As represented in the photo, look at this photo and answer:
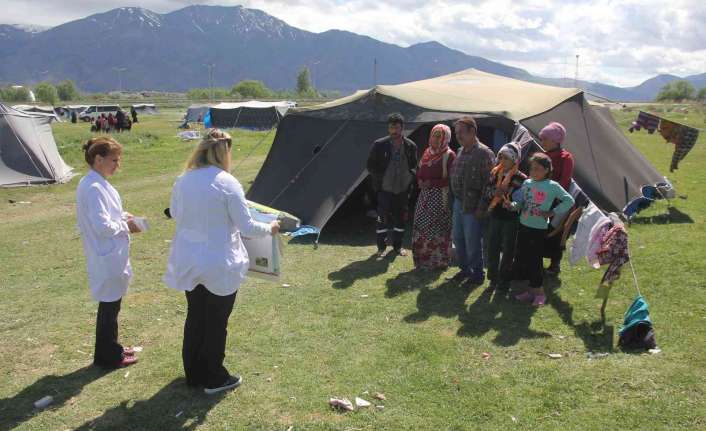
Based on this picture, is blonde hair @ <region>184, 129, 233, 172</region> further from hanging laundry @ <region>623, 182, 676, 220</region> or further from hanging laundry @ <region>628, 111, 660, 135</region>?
hanging laundry @ <region>628, 111, 660, 135</region>

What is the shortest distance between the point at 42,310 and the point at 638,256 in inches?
284

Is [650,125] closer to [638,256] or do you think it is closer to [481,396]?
[638,256]

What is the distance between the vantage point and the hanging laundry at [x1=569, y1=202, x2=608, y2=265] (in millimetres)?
5273

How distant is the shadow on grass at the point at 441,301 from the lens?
18.2 ft

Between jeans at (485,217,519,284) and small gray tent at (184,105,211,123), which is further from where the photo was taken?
small gray tent at (184,105,211,123)

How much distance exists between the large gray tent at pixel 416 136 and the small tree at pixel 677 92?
87052 millimetres

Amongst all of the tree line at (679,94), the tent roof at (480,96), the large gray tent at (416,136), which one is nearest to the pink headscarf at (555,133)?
the large gray tent at (416,136)

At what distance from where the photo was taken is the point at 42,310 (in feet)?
19.2

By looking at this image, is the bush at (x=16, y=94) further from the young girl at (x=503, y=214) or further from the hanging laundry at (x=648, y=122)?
the young girl at (x=503, y=214)

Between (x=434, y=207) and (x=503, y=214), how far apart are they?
1.07 m

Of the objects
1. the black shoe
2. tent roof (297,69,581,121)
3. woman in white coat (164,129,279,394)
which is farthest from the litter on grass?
tent roof (297,69,581,121)

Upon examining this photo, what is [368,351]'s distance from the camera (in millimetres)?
4750

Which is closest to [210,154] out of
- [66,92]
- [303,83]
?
[66,92]

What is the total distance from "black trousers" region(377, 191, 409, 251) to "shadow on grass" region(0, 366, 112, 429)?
4120 mm
